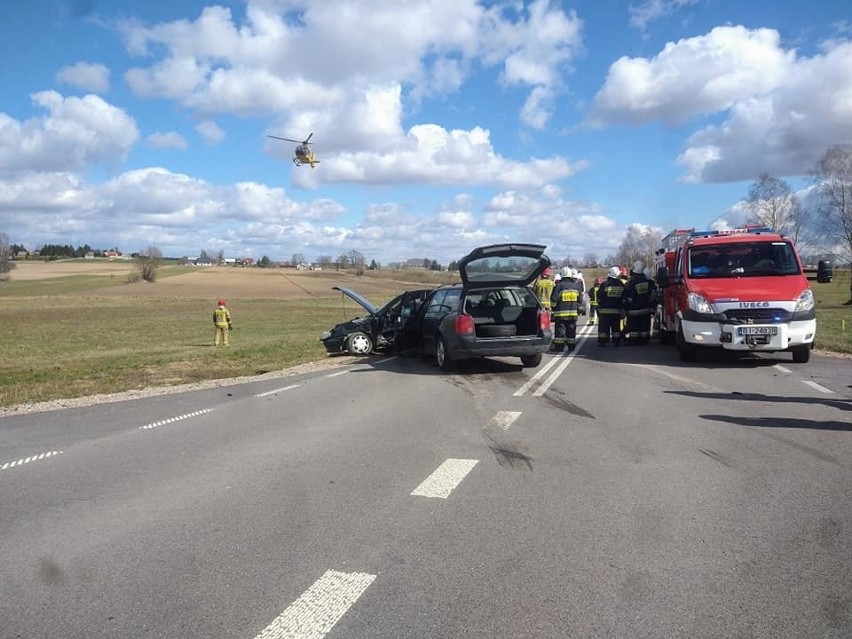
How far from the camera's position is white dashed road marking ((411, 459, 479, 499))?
5332 millimetres

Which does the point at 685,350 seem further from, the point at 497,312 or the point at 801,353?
the point at 497,312

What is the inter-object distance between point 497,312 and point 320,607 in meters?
9.33

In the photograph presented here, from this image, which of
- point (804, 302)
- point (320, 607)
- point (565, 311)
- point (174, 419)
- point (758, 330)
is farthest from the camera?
point (565, 311)

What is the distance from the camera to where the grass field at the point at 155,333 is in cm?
1409

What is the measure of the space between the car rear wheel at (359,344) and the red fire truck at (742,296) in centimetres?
649

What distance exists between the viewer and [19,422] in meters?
9.03

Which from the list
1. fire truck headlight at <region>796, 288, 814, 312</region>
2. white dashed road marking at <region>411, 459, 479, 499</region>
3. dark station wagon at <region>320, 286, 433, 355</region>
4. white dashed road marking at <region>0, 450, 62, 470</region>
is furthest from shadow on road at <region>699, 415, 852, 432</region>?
dark station wagon at <region>320, 286, 433, 355</region>

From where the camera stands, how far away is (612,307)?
631 inches

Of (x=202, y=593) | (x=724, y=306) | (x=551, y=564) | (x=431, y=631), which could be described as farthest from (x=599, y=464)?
(x=724, y=306)

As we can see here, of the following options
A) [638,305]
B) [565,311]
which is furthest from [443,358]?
[638,305]

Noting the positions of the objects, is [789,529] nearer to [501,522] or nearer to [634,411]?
[501,522]

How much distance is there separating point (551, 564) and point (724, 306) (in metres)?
8.84

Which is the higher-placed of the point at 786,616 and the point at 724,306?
the point at 724,306

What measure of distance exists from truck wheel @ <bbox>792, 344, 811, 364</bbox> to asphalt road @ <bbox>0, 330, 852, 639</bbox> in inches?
132
